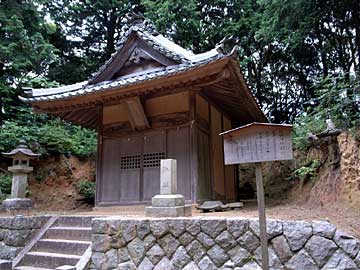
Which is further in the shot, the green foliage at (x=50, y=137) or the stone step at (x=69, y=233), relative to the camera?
the green foliage at (x=50, y=137)

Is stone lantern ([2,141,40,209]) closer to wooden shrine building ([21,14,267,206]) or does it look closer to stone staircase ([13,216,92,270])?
wooden shrine building ([21,14,267,206])

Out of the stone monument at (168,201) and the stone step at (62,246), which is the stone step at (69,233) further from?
the stone monument at (168,201)

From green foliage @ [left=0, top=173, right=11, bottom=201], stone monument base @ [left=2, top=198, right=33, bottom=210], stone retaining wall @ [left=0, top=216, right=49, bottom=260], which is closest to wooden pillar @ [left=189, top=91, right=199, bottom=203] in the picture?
stone retaining wall @ [left=0, top=216, right=49, bottom=260]

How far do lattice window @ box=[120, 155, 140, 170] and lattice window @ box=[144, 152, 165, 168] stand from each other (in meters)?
0.27

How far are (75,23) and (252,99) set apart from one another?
14.5m

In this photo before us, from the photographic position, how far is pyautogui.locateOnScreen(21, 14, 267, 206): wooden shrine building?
745 centimetres

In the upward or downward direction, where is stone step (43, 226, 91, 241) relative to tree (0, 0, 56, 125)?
downward

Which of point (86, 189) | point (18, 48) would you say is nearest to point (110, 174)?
point (86, 189)

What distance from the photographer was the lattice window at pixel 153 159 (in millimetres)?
8091

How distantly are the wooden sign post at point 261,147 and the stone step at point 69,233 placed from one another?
360cm

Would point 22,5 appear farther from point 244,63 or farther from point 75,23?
point 244,63

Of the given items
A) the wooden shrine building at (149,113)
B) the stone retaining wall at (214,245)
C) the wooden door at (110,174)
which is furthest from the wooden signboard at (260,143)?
the wooden door at (110,174)

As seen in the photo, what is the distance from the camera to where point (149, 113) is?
27.5 ft

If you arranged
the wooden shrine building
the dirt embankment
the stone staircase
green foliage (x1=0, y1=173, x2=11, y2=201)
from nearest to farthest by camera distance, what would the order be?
the stone staircase < the wooden shrine building < green foliage (x1=0, y1=173, x2=11, y2=201) < the dirt embankment
